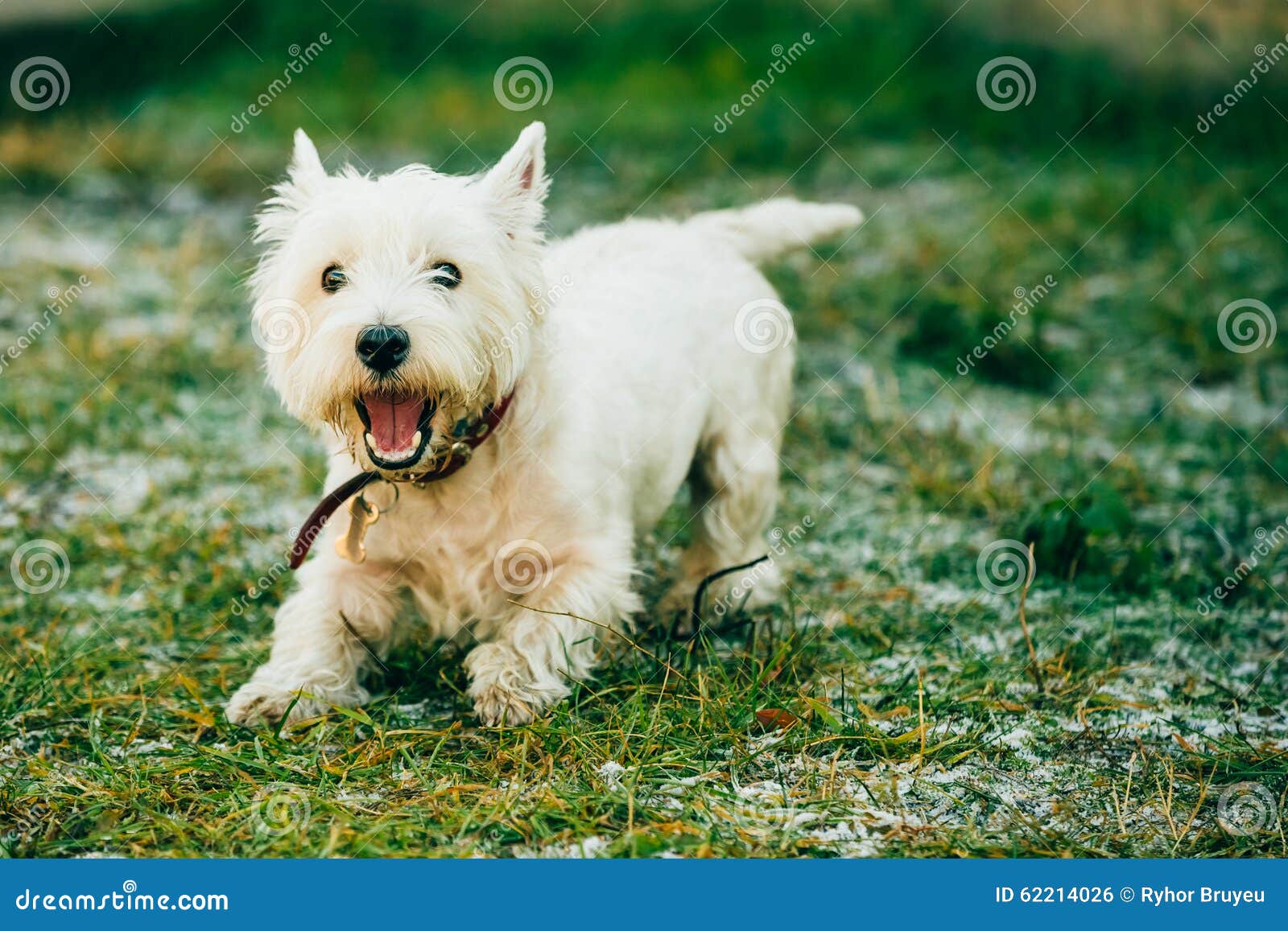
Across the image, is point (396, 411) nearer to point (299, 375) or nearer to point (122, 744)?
point (299, 375)

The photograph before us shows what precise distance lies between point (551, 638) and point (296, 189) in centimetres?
137

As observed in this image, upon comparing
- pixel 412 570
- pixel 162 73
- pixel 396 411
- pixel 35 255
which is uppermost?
pixel 162 73

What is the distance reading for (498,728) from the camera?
3.05 m

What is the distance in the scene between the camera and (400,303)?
2930mm

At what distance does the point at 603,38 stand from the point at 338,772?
29.6ft

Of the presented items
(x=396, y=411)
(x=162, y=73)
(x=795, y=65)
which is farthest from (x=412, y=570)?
(x=162, y=73)

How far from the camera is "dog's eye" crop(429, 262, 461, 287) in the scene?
3080 mm
